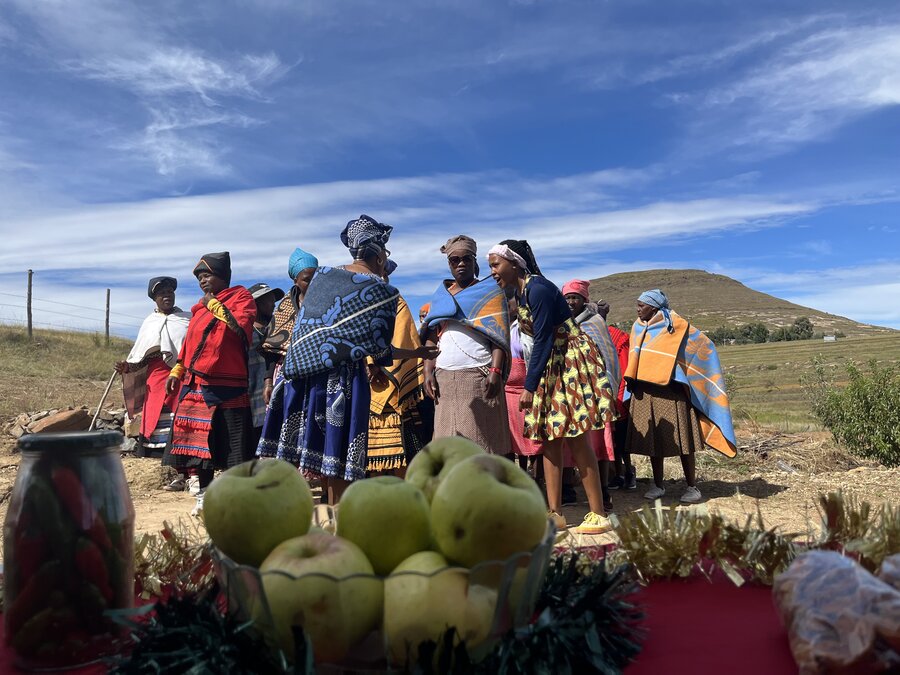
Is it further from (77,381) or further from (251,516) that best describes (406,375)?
(77,381)

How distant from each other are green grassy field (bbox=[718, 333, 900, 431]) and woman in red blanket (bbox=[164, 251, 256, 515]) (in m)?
11.2

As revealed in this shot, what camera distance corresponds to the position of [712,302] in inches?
4188

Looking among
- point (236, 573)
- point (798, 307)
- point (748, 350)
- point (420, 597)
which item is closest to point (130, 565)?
point (236, 573)

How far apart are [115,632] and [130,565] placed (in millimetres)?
106

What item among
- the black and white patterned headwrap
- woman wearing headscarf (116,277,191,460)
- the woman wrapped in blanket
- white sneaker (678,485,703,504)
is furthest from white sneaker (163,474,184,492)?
white sneaker (678,485,703,504)

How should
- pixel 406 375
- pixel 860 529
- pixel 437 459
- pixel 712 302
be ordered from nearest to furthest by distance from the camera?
pixel 437 459 < pixel 860 529 < pixel 406 375 < pixel 712 302

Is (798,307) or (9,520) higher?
(798,307)

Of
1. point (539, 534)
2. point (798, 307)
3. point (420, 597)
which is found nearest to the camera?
point (420, 597)

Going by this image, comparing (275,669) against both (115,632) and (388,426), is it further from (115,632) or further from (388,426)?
(388,426)

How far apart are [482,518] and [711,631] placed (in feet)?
1.68

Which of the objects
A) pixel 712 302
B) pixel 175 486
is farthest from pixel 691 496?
pixel 712 302

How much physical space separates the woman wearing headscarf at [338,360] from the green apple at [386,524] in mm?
3024

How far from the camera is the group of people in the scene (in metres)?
4.16

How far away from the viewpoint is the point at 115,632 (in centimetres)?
115
